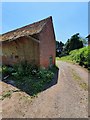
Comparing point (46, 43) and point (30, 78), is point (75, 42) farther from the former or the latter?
point (30, 78)

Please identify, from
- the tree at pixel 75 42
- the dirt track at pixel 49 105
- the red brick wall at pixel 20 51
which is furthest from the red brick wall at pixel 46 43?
the tree at pixel 75 42

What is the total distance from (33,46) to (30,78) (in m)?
4.00

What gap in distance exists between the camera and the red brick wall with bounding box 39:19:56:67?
14.1 metres

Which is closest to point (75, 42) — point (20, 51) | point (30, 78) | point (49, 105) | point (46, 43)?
point (46, 43)

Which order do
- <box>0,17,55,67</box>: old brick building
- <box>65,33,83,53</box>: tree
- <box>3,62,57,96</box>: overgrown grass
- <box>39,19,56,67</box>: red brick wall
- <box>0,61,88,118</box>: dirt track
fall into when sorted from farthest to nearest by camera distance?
<box>65,33,83,53</box>: tree → <box>39,19,56,67</box>: red brick wall → <box>0,17,55,67</box>: old brick building → <box>3,62,57,96</box>: overgrown grass → <box>0,61,88,118</box>: dirt track

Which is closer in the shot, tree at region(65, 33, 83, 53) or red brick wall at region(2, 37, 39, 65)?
red brick wall at region(2, 37, 39, 65)

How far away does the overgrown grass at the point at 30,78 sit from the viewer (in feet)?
29.9

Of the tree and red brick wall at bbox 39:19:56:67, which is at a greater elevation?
the tree

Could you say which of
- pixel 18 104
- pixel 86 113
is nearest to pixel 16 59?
pixel 18 104

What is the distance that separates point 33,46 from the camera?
13672 millimetres

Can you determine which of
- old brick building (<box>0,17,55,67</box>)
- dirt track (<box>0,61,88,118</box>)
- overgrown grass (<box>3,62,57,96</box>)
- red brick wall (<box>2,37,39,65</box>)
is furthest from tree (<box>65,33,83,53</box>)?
dirt track (<box>0,61,88,118</box>)

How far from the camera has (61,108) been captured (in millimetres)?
6277

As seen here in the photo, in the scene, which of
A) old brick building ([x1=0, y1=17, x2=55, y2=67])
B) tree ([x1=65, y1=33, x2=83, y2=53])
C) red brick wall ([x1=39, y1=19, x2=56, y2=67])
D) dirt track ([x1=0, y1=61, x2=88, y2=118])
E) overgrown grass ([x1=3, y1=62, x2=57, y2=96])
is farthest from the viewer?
tree ([x1=65, y1=33, x2=83, y2=53])

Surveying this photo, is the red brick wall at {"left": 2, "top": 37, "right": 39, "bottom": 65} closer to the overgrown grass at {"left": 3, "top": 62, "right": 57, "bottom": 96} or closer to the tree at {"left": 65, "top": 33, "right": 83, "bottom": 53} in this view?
the overgrown grass at {"left": 3, "top": 62, "right": 57, "bottom": 96}
